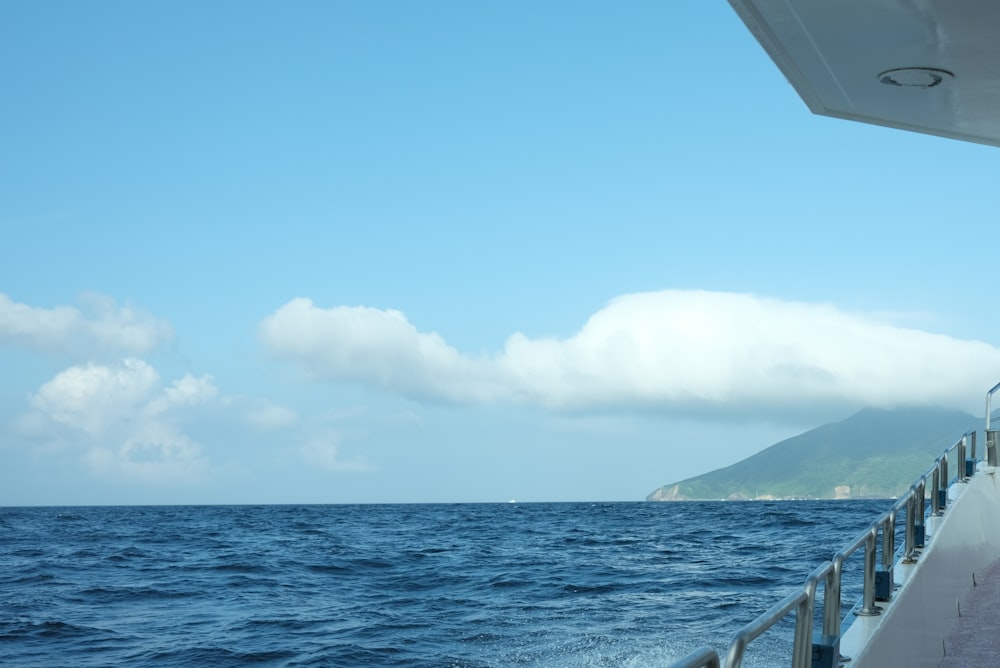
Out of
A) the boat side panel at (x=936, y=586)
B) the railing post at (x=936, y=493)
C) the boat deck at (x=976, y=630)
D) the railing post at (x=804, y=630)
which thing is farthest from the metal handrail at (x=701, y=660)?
the railing post at (x=936, y=493)

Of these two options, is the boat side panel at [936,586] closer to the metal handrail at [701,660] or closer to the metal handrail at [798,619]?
the metal handrail at [798,619]

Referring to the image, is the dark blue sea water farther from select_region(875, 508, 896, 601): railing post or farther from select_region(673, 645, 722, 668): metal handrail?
select_region(673, 645, 722, 668): metal handrail

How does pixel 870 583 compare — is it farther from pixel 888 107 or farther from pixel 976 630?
pixel 888 107

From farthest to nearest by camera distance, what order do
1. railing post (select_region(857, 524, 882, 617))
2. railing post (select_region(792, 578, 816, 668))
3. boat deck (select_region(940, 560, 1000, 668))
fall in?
1. boat deck (select_region(940, 560, 1000, 668))
2. railing post (select_region(857, 524, 882, 617))
3. railing post (select_region(792, 578, 816, 668))

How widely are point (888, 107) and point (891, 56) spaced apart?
1.07m

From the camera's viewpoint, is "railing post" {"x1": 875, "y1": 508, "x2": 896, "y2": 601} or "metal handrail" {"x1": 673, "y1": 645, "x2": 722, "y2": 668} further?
"railing post" {"x1": 875, "y1": 508, "x2": 896, "y2": 601}

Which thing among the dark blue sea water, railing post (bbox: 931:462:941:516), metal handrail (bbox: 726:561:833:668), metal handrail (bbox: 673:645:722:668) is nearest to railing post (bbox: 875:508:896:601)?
the dark blue sea water

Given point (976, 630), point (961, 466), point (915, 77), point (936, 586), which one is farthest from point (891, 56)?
point (961, 466)

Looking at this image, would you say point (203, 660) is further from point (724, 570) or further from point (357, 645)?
point (724, 570)

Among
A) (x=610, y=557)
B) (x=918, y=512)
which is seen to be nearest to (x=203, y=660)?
(x=918, y=512)

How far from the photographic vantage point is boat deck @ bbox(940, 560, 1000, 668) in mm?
5887

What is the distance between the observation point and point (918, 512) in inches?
278

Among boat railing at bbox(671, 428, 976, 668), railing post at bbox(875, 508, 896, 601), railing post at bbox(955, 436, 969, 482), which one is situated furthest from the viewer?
railing post at bbox(955, 436, 969, 482)

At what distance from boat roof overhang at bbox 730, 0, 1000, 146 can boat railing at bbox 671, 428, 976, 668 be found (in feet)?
7.12
